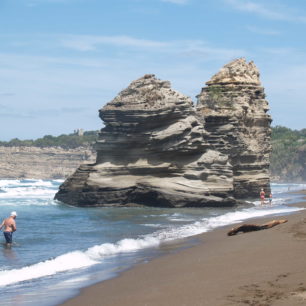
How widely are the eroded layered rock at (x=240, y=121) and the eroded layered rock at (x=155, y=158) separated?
7.87 metres

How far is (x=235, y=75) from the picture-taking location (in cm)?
5831

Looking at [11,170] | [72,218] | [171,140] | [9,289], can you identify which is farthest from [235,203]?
[11,170]

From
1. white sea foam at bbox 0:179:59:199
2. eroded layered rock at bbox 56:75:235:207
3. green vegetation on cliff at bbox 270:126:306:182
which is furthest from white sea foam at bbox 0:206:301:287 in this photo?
green vegetation on cliff at bbox 270:126:306:182

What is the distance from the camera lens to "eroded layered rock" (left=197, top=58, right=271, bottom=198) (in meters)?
50.5

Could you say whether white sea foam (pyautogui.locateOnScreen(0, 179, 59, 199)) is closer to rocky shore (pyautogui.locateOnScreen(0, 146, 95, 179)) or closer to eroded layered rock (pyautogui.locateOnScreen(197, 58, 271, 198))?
eroded layered rock (pyautogui.locateOnScreen(197, 58, 271, 198))

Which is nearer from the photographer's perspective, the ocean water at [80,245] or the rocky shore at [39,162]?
the ocean water at [80,245]

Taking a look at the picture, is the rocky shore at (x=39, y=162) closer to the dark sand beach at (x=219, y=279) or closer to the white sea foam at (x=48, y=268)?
the white sea foam at (x=48, y=268)

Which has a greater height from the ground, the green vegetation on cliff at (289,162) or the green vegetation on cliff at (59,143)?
the green vegetation on cliff at (59,143)

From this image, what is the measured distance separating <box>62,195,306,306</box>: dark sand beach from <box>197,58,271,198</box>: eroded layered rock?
112 feet

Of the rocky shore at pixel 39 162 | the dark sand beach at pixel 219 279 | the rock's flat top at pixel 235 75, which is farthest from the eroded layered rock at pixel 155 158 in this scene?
the rocky shore at pixel 39 162

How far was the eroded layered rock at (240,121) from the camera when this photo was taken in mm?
50531

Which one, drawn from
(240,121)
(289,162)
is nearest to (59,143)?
(289,162)

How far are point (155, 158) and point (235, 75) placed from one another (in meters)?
19.6

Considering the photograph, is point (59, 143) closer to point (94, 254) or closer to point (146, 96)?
point (146, 96)
